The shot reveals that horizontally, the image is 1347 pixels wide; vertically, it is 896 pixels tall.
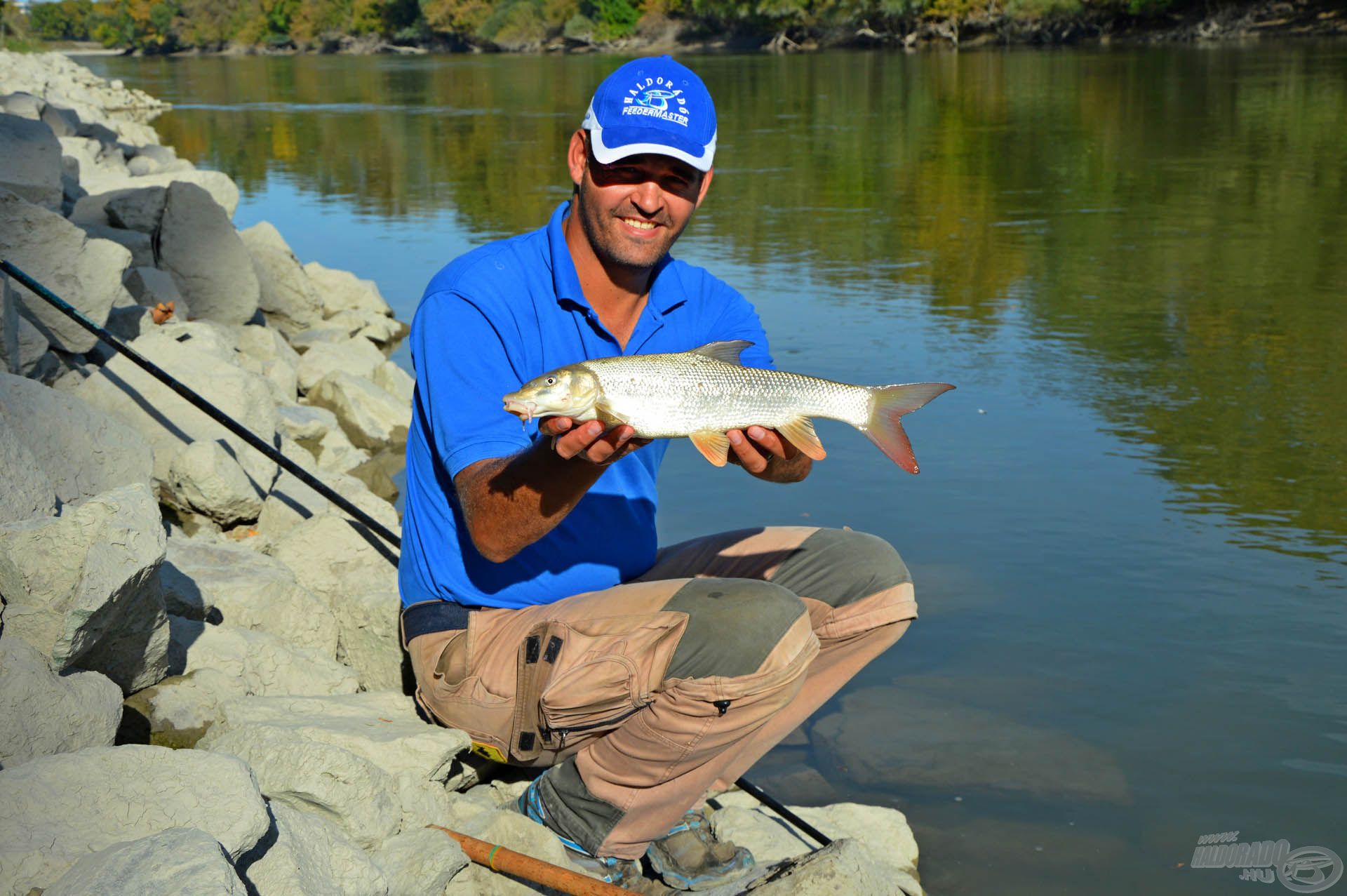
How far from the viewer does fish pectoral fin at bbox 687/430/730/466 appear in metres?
3.30

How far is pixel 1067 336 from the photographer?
991 cm

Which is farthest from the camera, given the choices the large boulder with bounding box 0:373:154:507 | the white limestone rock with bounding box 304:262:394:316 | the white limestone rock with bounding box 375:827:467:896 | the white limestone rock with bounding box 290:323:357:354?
the white limestone rock with bounding box 304:262:394:316

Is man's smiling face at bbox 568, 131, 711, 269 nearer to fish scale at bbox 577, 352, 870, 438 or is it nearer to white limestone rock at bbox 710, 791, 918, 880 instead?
fish scale at bbox 577, 352, 870, 438

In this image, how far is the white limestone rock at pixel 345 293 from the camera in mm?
11633

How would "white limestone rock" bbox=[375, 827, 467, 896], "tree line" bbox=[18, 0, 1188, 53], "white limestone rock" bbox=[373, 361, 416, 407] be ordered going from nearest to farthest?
1. "white limestone rock" bbox=[375, 827, 467, 896]
2. "white limestone rock" bbox=[373, 361, 416, 407]
3. "tree line" bbox=[18, 0, 1188, 53]

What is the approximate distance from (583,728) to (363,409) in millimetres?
5446

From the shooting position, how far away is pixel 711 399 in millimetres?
3258

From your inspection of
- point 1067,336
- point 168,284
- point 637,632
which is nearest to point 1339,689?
point 637,632

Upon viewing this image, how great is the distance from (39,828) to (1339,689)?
4765mm

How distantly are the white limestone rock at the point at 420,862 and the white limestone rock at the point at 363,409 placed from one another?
17.2 ft

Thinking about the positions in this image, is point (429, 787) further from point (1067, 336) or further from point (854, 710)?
point (1067, 336)

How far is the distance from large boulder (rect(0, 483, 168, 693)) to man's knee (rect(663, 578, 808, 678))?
1503 millimetres

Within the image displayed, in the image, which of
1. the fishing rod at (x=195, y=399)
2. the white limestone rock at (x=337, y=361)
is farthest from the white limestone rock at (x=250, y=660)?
the white limestone rock at (x=337, y=361)
